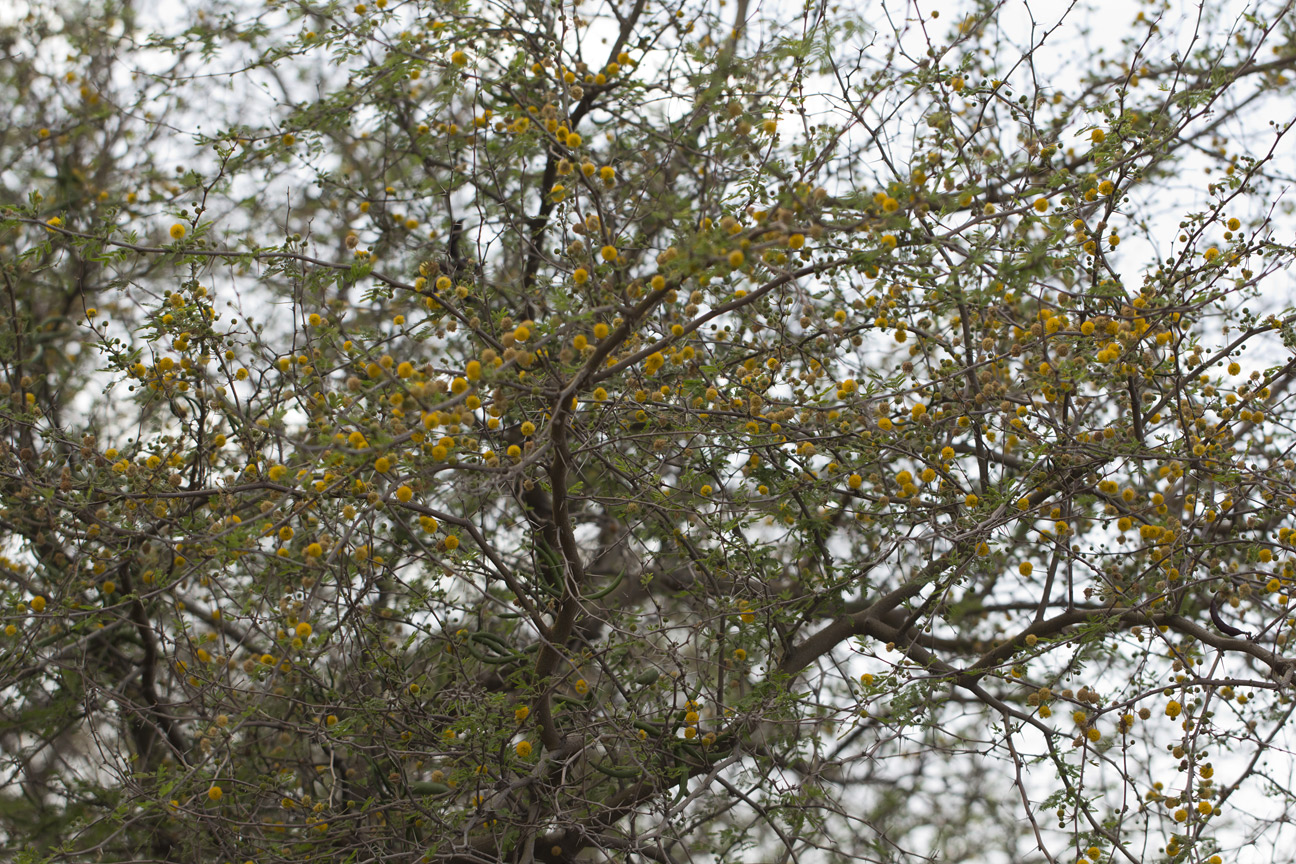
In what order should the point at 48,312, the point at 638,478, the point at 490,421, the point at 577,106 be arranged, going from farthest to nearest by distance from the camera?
the point at 48,312 → the point at 577,106 → the point at 638,478 → the point at 490,421

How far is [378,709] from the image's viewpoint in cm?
294

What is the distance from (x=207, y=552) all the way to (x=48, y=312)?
12.0 feet

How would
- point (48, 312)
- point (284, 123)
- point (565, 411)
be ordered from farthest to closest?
point (48, 312), point (284, 123), point (565, 411)

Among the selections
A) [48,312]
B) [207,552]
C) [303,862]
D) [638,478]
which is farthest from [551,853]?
[48,312]

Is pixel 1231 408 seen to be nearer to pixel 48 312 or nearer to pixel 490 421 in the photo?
pixel 490 421

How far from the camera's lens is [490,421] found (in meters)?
2.82

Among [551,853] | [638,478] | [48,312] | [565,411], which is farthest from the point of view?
[48,312]

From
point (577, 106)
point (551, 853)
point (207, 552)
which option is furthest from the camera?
point (577, 106)

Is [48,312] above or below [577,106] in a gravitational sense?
below

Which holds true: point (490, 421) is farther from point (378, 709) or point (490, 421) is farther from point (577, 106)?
point (577, 106)

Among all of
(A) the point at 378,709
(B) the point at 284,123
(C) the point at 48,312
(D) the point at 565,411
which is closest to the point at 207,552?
(A) the point at 378,709

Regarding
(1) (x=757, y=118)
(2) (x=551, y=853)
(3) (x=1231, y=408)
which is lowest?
(2) (x=551, y=853)

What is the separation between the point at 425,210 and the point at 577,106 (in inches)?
35.1

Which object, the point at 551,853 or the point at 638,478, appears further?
the point at 551,853
